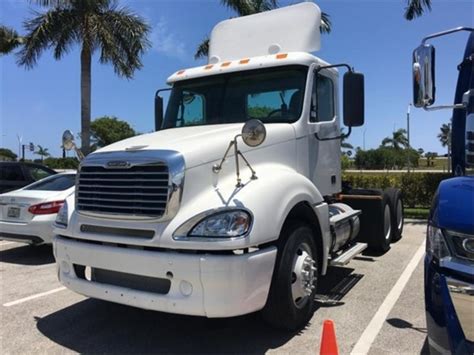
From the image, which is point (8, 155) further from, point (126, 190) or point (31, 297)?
point (126, 190)

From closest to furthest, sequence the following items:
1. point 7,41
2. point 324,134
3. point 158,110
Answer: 1. point 324,134
2. point 158,110
3. point 7,41

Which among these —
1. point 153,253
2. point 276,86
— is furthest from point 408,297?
point 153,253

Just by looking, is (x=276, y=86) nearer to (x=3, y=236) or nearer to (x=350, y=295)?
(x=350, y=295)

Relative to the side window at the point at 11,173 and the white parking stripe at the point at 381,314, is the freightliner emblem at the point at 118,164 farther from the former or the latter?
the side window at the point at 11,173

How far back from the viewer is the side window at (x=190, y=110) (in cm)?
558

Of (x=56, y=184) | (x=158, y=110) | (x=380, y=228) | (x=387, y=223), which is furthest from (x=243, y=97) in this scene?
(x=56, y=184)

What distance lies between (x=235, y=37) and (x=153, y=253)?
3783 millimetres

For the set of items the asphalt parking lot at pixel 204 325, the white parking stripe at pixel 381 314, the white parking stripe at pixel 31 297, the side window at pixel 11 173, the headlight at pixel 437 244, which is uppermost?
the side window at pixel 11 173

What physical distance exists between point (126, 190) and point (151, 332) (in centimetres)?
143

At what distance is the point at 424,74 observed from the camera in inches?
162

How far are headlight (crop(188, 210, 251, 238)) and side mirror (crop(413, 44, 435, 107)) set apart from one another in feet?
6.63

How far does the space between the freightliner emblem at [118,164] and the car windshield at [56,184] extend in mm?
4564

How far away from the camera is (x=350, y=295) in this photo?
17.7 feet

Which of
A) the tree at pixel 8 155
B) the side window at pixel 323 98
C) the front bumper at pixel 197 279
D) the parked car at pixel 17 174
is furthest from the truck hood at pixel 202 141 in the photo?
the tree at pixel 8 155
